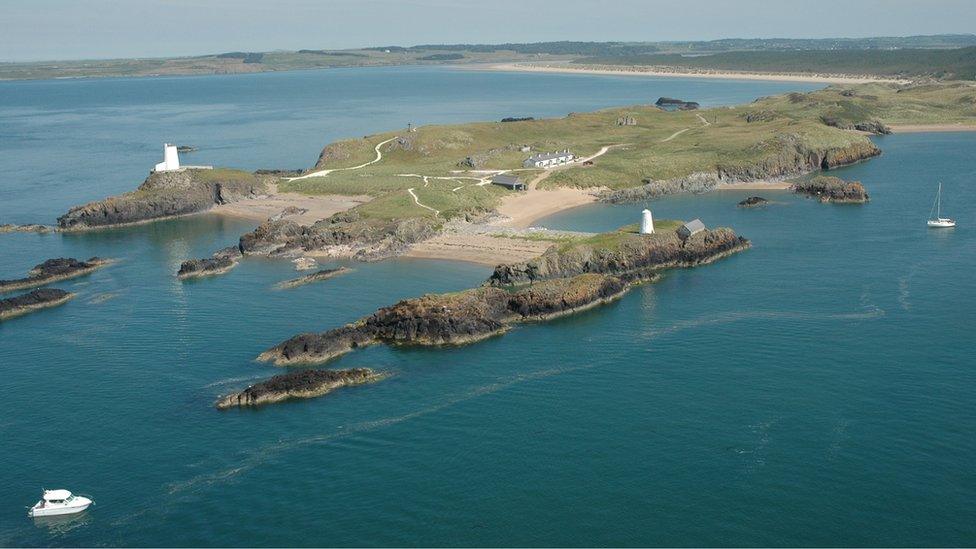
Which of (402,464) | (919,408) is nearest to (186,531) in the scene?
(402,464)

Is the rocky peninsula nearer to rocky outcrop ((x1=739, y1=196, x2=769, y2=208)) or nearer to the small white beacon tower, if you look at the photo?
rocky outcrop ((x1=739, y1=196, x2=769, y2=208))

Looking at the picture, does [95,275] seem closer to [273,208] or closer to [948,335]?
[273,208]

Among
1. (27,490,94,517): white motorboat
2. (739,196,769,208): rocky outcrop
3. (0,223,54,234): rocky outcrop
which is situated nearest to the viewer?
(27,490,94,517): white motorboat

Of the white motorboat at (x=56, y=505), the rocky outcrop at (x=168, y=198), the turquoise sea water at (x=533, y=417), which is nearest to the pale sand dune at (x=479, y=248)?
the turquoise sea water at (x=533, y=417)

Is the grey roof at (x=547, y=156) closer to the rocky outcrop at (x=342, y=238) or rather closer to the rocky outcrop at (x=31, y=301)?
the rocky outcrop at (x=342, y=238)

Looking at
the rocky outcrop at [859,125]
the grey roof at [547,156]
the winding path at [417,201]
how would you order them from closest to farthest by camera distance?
1. the winding path at [417,201]
2. the grey roof at [547,156]
3. the rocky outcrop at [859,125]

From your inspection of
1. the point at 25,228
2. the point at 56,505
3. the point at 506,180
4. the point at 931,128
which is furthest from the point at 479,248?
the point at 931,128

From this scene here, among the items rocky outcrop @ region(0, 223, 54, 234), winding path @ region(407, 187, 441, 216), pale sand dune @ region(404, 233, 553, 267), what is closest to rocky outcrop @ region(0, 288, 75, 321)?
pale sand dune @ region(404, 233, 553, 267)
